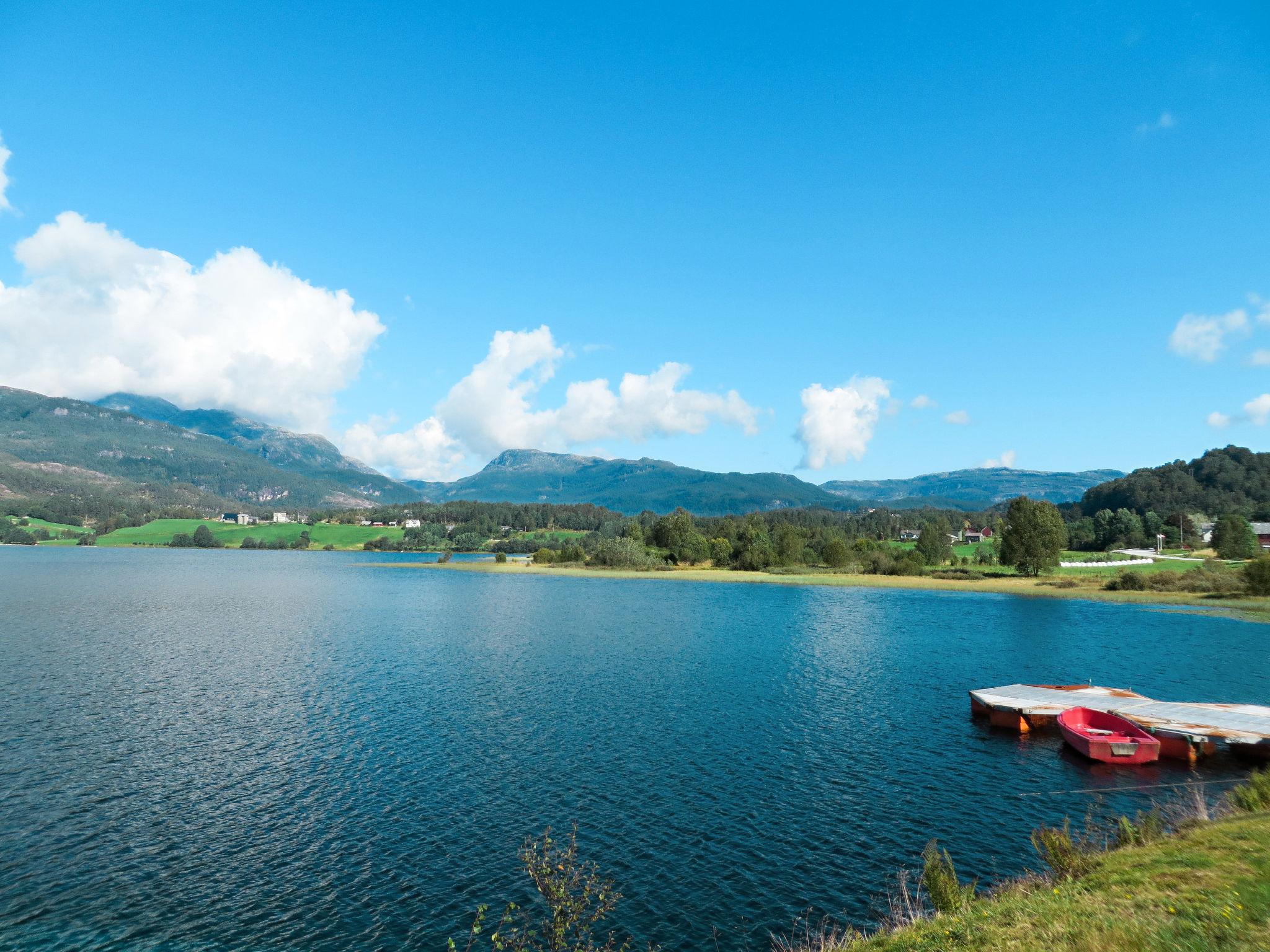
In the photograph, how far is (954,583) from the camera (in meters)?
150

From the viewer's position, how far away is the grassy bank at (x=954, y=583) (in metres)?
106

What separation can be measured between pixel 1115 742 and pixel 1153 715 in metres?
9.26

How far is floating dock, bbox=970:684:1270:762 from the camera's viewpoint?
38.1 meters

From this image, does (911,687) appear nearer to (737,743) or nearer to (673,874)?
(737,743)

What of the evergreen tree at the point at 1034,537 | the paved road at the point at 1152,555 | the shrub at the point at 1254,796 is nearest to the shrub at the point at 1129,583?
the evergreen tree at the point at 1034,537

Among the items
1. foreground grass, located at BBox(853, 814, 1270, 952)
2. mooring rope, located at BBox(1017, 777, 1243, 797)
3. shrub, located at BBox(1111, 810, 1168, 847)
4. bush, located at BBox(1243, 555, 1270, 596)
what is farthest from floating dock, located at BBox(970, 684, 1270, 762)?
bush, located at BBox(1243, 555, 1270, 596)

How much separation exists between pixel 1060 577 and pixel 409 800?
153 m

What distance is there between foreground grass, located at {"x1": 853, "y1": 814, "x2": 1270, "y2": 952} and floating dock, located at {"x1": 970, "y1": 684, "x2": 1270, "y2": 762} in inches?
911

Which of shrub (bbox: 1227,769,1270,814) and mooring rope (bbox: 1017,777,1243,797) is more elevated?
shrub (bbox: 1227,769,1270,814)

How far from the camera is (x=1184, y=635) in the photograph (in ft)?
257

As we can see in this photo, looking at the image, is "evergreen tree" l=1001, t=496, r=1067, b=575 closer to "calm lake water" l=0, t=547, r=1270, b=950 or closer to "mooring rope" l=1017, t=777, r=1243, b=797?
"calm lake water" l=0, t=547, r=1270, b=950

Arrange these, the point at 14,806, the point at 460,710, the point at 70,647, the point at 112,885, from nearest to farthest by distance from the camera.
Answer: the point at 112,885, the point at 14,806, the point at 460,710, the point at 70,647

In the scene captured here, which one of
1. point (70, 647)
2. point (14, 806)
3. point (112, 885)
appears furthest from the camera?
point (70, 647)

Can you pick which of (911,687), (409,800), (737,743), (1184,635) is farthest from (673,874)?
(1184,635)
